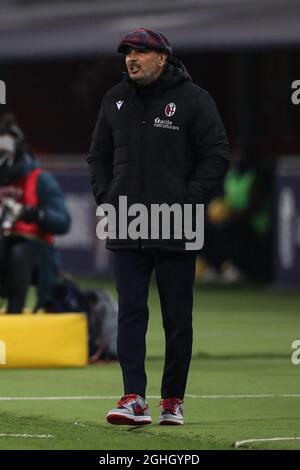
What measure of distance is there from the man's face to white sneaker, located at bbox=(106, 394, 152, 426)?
5.66 ft

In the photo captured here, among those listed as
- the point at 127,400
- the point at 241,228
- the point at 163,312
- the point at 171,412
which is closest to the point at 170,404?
the point at 171,412

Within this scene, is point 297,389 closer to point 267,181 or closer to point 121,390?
point 121,390

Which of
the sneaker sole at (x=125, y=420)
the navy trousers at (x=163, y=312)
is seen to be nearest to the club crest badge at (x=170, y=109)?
the navy trousers at (x=163, y=312)

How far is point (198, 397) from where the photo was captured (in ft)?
37.9

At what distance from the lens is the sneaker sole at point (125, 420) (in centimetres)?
995

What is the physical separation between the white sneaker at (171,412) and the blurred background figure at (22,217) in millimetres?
4420

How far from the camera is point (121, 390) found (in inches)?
470

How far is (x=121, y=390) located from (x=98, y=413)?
4.30 feet

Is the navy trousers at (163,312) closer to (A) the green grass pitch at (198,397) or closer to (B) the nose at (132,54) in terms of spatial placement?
(A) the green grass pitch at (198,397)

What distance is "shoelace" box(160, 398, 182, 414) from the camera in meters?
10.1

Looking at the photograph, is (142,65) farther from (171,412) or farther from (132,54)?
(171,412)

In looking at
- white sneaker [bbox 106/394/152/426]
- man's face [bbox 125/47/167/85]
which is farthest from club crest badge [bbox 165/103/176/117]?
white sneaker [bbox 106/394/152/426]

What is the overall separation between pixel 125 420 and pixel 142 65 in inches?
75.8

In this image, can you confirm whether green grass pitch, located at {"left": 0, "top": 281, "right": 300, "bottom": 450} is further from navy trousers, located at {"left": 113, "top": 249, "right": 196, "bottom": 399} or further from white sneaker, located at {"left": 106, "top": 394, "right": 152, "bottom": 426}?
navy trousers, located at {"left": 113, "top": 249, "right": 196, "bottom": 399}
